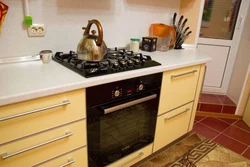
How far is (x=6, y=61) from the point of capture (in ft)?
4.03

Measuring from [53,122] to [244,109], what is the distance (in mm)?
2349

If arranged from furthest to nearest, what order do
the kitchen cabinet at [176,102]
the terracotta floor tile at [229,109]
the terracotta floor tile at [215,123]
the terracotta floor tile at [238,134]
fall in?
1. the terracotta floor tile at [229,109]
2. the terracotta floor tile at [215,123]
3. the terracotta floor tile at [238,134]
4. the kitchen cabinet at [176,102]

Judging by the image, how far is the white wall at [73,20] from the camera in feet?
4.03

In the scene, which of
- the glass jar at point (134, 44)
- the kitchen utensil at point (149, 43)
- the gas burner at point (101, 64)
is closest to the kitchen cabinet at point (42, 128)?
the gas burner at point (101, 64)

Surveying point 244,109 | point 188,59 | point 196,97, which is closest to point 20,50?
point 188,59

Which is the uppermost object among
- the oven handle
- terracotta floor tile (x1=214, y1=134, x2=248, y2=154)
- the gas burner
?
the gas burner

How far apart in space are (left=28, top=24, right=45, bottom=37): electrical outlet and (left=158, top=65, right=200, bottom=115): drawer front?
0.91m

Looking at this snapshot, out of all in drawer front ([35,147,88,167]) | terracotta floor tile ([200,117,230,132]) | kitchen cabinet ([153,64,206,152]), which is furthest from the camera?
terracotta floor tile ([200,117,230,132])

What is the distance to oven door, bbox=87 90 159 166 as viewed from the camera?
116 centimetres

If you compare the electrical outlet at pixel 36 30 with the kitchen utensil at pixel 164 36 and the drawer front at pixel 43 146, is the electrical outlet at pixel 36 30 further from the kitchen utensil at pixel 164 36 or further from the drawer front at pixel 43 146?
the kitchen utensil at pixel 164 36

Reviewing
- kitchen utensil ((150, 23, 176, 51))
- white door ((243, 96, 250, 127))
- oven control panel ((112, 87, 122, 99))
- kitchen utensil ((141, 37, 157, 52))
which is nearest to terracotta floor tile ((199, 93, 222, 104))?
white door ((243, 96, 250, 127))

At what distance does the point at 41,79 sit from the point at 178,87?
106cm

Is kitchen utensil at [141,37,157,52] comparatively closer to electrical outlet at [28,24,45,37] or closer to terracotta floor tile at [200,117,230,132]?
electrical outlet at [28,24,45,37]

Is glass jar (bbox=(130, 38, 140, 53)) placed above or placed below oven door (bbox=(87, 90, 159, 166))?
above
